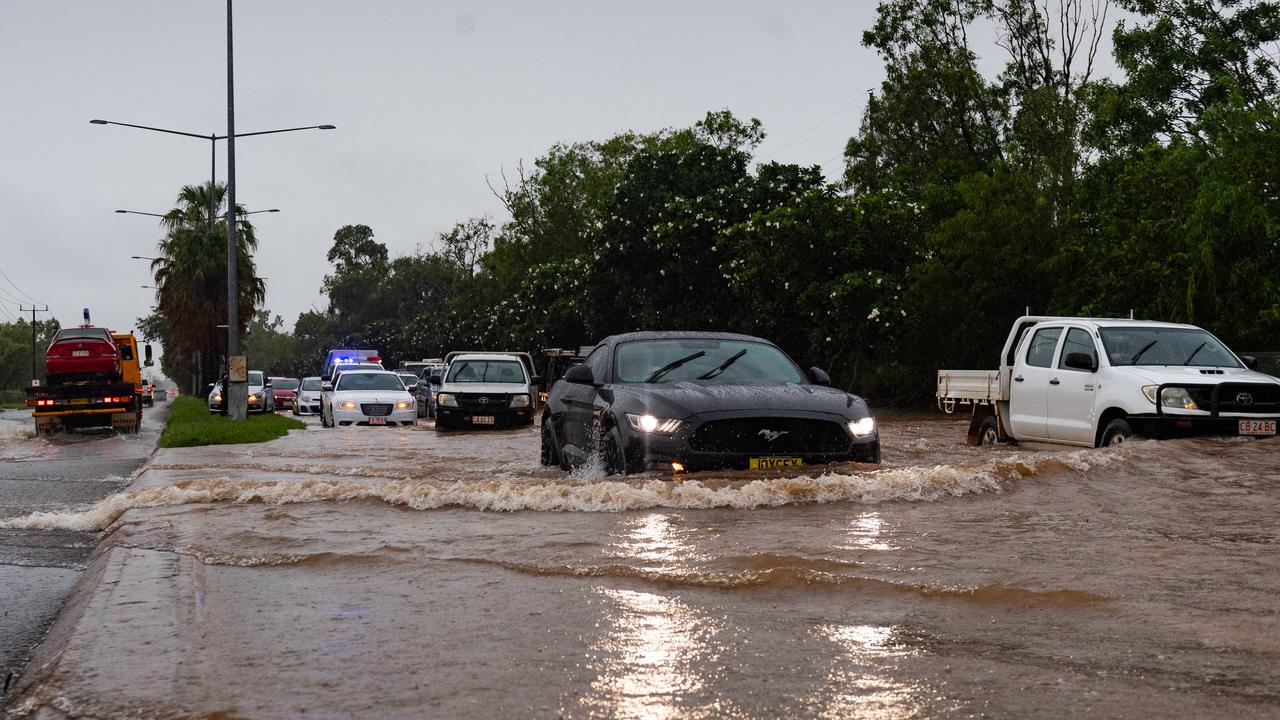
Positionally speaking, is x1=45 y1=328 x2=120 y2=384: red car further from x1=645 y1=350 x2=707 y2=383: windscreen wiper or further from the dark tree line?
x1=645 y1=350 x2=707 y2=383: windscreen wiper

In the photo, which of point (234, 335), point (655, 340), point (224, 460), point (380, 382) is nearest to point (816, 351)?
point (380, 382)

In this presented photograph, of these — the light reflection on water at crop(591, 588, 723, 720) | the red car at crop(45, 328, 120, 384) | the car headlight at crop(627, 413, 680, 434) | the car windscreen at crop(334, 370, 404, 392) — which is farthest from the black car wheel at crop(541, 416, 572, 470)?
the red car at crop(45, 328, 120, 384)

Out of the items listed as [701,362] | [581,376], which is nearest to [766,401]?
[701,362]

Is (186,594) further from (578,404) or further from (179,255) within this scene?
(179,255)

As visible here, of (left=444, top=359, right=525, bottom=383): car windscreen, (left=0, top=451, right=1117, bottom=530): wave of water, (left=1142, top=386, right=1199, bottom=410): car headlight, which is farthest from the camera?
(left=444, top=359, right=525, bottom=383): car windscreen

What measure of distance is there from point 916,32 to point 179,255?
31.7 m

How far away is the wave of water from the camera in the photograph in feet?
29.7

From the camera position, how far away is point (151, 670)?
14.4ft

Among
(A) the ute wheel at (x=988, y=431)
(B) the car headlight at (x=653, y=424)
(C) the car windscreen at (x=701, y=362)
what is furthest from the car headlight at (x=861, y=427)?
(A) the ute wheel at (x=988, y=431)

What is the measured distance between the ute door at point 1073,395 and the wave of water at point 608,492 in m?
2.26

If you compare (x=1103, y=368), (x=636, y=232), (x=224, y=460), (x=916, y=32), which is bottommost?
(x=224, y=460)

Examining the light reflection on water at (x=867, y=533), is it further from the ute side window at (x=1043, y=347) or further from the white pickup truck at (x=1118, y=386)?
the ute side window at (x=1043, y=347)

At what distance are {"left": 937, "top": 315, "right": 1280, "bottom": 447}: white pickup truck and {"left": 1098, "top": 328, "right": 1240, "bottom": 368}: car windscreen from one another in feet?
0.03

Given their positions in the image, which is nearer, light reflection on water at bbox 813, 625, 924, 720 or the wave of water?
light reflection on water at bbox 813, 625, 924, 720
